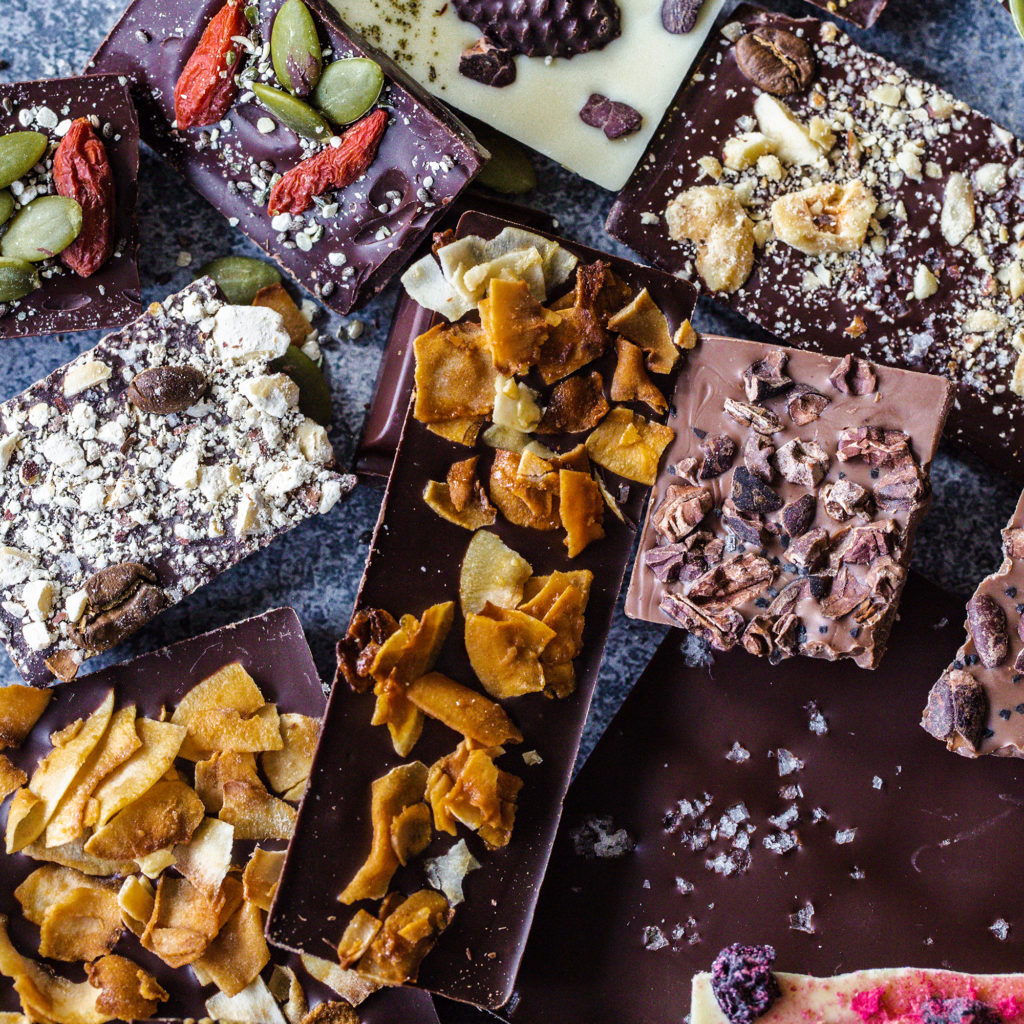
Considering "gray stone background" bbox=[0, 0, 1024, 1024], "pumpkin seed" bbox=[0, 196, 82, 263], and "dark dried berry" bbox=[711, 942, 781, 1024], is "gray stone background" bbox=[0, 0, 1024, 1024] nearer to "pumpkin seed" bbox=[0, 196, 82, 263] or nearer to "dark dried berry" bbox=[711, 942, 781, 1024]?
"pumpkin seed" bbox=[0, 196, 82, 263]

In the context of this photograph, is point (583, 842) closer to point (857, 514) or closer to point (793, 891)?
point (793, 891)

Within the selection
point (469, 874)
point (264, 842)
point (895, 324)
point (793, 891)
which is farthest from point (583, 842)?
point (895, 324)

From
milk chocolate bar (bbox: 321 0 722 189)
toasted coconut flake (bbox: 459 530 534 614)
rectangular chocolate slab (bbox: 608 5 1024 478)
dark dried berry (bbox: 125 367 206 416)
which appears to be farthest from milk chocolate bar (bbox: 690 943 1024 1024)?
milk chocolate bar (bbox: 321 0 722 189)

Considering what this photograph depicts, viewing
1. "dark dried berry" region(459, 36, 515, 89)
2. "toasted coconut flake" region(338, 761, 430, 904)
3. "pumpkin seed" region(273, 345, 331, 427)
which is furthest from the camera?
"pumpkin seed" region(273, 345, 331, 427)

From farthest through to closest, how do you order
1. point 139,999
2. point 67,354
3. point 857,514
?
point 67,354 → point 139,999 → point 857,514

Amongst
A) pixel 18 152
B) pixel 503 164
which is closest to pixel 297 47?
pixel 503 164
